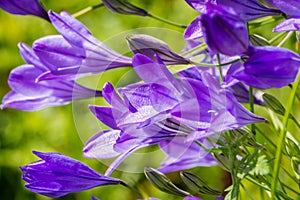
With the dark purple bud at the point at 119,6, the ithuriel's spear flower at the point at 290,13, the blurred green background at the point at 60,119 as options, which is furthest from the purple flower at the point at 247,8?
the blurred green background at the point at 60,119

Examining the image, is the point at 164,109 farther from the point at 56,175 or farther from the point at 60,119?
the point at 60,119

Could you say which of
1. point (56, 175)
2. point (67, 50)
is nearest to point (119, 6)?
point (67, 50)

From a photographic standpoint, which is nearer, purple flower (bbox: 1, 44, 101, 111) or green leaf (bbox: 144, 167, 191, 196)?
green leaf (bbox: 144, 167, 191, 196)

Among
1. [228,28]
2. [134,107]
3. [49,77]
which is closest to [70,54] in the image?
[49,77]

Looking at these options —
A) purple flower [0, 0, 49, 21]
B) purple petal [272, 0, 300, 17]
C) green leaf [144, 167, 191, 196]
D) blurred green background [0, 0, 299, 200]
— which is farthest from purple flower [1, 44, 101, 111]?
blurred green background [0, 0, 299, 200]

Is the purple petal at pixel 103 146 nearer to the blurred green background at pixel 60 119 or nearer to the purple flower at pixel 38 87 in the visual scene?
the purple flower at pixel 38 87

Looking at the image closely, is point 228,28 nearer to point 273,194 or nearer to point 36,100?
point 273,194

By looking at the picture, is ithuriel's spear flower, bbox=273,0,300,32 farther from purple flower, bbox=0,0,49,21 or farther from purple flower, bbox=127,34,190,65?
purple flower, bbox=0,0,49,21
